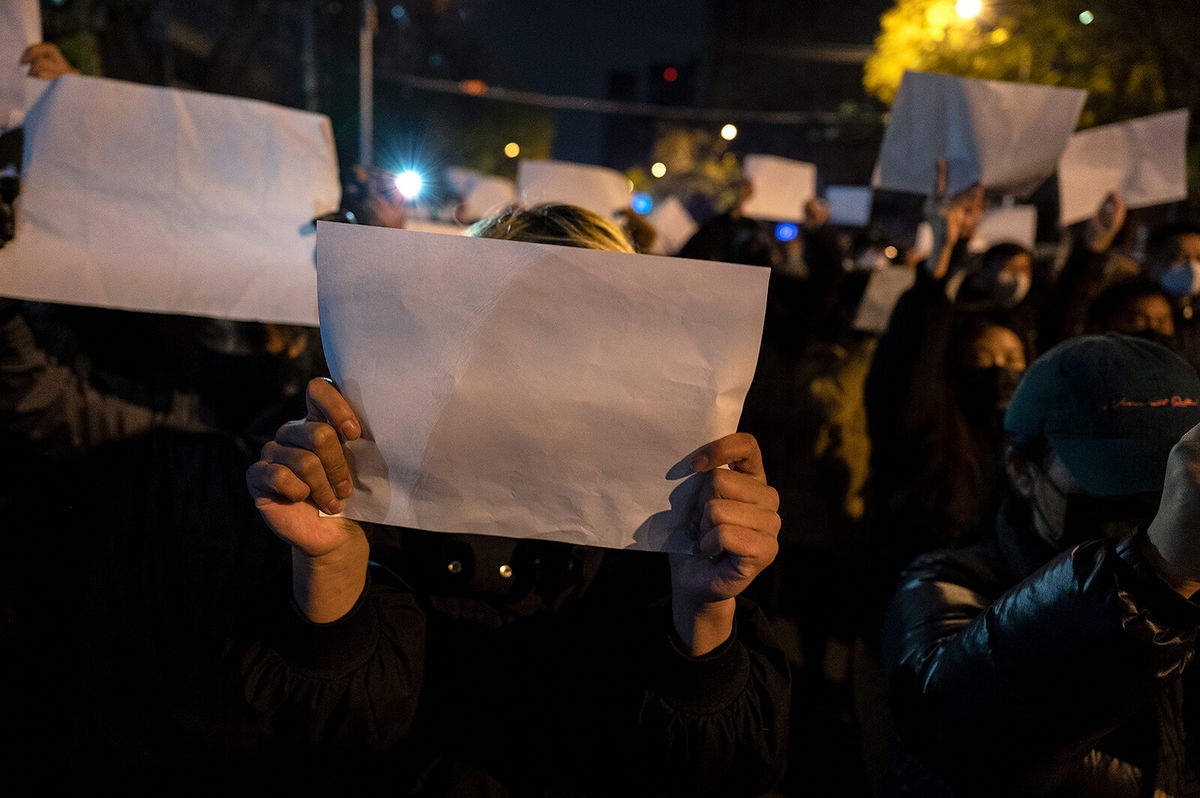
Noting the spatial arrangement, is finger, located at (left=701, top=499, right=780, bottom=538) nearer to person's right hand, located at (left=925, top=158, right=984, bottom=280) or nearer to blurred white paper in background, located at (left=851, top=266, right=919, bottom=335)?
person's right hand, located at (left=925, top=158, right=984, bottom=280)

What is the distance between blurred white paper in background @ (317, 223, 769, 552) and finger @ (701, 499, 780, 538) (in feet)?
0.16

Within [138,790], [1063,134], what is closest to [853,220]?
[1063,134]

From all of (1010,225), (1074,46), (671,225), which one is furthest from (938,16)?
(671,225)

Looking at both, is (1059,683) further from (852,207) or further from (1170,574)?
(852,207)

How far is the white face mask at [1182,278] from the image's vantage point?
142 inches

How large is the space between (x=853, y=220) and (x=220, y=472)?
693 cm

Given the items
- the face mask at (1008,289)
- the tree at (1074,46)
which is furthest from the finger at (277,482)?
the tree at (1074,46)

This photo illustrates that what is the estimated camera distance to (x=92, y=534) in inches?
77.7

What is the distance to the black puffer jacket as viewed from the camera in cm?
107

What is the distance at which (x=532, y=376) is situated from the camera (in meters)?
1.14

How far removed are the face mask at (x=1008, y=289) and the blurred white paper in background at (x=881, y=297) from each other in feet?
2.93

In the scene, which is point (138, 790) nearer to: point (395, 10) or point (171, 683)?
point (171, 683)

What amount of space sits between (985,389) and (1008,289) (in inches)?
29.6

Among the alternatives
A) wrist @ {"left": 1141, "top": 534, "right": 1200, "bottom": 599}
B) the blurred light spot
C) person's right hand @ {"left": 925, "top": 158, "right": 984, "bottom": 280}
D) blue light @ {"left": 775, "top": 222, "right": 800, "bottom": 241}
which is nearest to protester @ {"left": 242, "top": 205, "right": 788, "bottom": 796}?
wrist @ {"left": 1141, "top": 534, "right": 1200, "bottom": 599}
